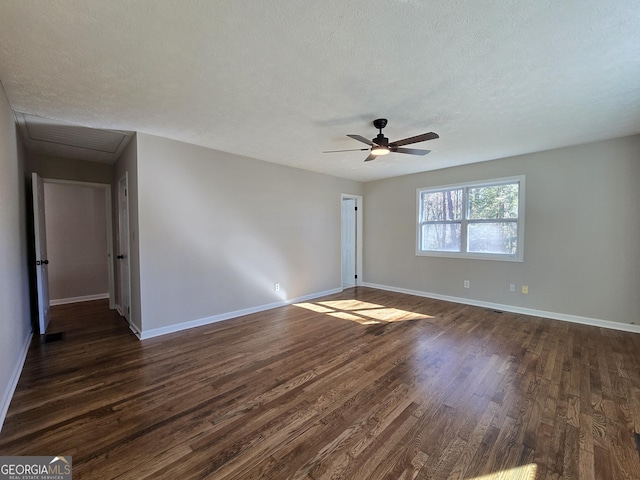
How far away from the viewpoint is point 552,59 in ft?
6.29

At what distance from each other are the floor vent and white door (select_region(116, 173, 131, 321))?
2.39 feet

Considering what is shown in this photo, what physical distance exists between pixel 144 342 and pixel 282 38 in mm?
3441

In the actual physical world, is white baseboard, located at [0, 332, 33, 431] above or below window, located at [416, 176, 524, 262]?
below

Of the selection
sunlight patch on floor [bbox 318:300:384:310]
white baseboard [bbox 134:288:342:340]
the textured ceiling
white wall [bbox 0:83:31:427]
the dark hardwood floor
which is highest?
the textured ceiling

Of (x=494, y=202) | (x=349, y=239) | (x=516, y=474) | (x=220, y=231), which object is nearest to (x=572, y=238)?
(x=494, y=202)

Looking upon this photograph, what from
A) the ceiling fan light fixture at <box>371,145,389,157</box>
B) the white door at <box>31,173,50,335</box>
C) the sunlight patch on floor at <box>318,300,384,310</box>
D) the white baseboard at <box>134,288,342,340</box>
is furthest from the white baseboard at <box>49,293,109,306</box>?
the ceiling fan light fixture at <box>371,145,389,157</box>

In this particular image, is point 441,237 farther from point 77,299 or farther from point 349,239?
point 77,299

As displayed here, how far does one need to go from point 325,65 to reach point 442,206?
160 inches

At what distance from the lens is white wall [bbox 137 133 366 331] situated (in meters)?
3.40

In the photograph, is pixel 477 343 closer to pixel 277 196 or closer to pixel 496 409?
pixel 496 409

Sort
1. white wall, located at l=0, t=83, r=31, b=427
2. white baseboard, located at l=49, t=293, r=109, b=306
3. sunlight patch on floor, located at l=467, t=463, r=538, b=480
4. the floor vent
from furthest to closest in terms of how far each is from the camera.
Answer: white baseboard, located at l=49, t=293, r=109, b=306, the floor vent, white wall, located at l=0, t=83, r=31, b=427, sunlight patch on floor, located at l=467, t=463, r=538, b=480

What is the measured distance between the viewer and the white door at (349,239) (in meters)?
6.57

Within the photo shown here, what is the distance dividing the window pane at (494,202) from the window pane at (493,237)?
15 centimetres

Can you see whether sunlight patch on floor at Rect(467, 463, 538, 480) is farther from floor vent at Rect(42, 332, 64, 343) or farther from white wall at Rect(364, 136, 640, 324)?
floor vent at Rect(42, 332, 64, 343)
